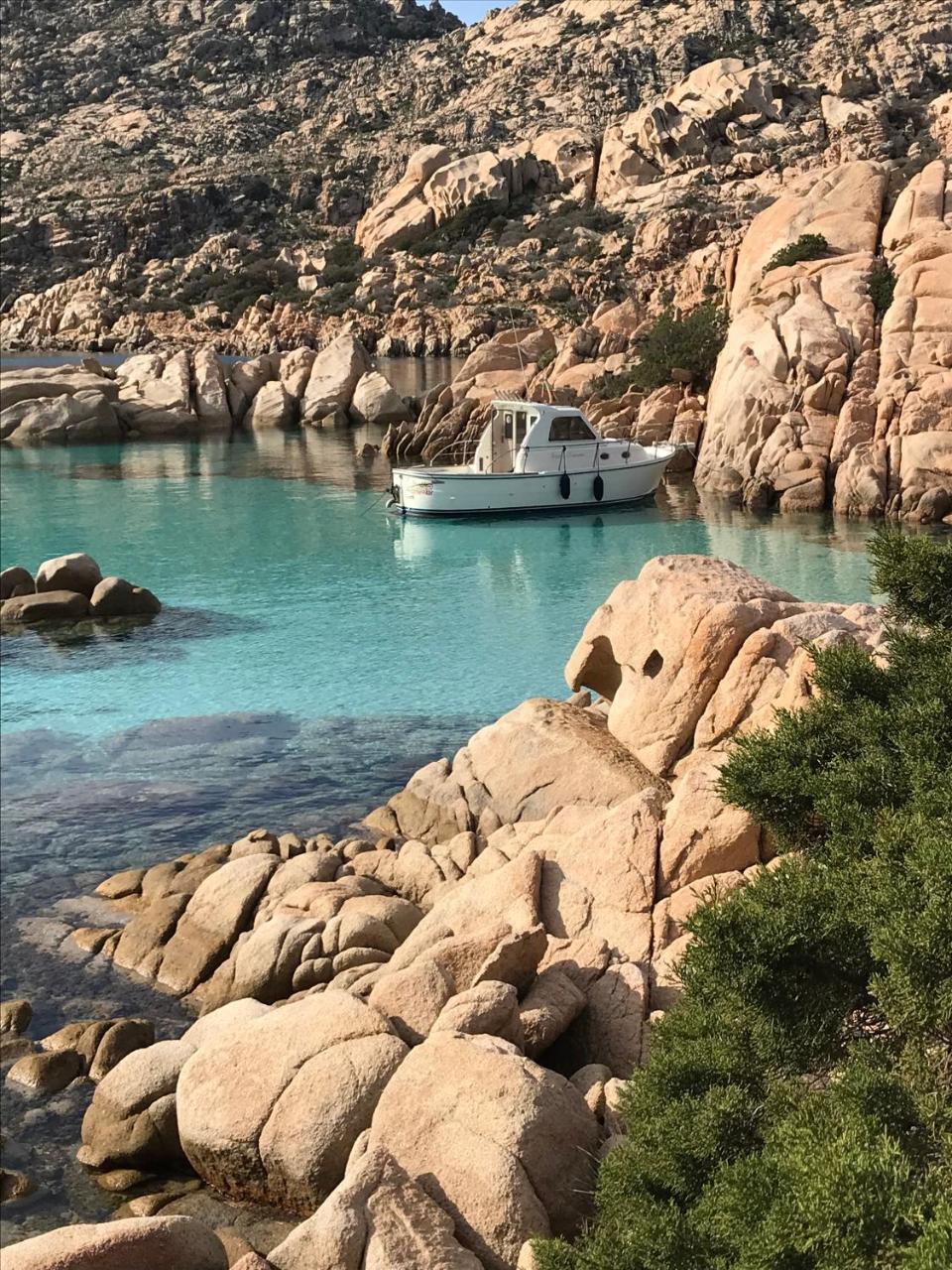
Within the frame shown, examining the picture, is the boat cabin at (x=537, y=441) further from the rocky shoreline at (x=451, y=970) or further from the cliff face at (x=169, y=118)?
the cliff face at (x=169, y=118)

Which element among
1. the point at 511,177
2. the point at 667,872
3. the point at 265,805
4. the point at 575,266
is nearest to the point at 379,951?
the point at 667,872

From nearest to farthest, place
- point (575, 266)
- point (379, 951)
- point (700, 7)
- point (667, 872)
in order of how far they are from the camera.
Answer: point (667, 872)
point (379, 951)
point (575, 266)
point (700, 7)

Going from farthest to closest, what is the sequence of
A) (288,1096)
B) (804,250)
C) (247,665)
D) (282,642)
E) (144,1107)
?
(804,250), (282,642), (247,665), (144,1107), (288,1096)

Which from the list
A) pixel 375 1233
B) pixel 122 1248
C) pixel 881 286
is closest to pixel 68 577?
pixel 122 1248

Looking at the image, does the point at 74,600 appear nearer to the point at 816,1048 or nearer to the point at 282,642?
the point at 282,642

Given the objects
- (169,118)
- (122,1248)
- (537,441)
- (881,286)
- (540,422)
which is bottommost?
(122,1248)

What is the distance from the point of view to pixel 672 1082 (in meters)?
5.47

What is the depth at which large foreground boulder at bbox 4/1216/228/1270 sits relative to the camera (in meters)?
6.23

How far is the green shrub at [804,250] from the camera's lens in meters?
34.8

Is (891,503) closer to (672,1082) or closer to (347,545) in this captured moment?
(347,545)

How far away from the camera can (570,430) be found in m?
32.3

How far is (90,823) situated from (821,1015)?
1056 cm

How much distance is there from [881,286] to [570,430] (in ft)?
28.2

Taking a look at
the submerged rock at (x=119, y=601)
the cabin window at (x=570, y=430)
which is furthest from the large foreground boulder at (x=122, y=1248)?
the cabin window at (x=570, y=430)
